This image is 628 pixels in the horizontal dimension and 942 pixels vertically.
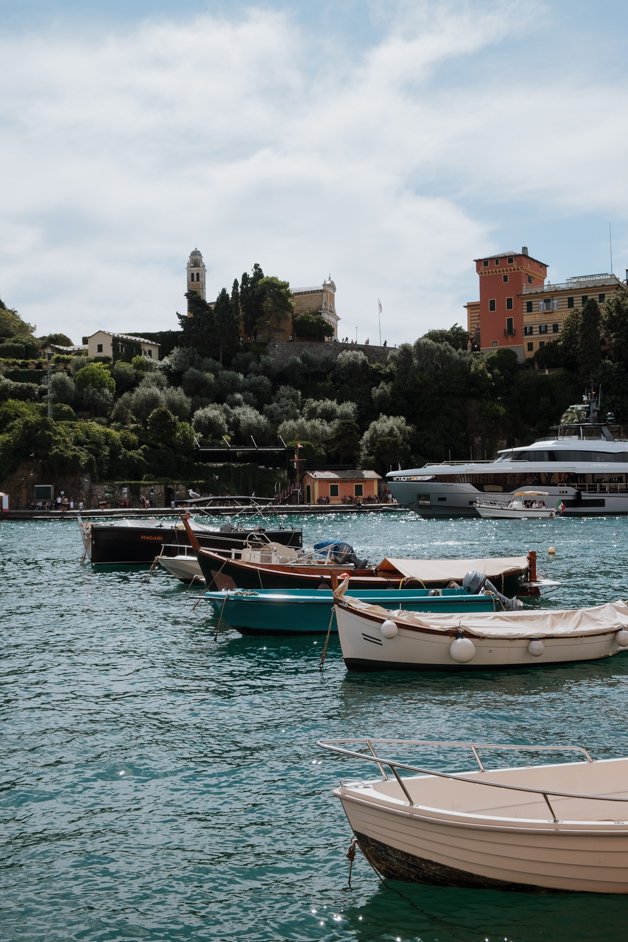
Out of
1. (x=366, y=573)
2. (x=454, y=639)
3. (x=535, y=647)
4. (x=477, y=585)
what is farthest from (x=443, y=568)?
(x=454, y=639)

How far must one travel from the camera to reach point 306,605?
2097 cm

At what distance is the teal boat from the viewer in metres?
20.6

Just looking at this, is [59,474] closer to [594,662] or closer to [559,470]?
[559,470]

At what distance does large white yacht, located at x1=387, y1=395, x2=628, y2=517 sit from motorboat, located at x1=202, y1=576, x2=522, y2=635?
47.3m

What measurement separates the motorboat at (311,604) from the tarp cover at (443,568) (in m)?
1.55

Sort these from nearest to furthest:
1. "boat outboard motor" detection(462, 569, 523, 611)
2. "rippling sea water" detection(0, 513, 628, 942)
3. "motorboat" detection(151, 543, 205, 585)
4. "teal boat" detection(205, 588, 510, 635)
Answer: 1. "rippling sea water" detection(0, 513, 628, 942)
2. "teal boat" detection(205, 588, 510, 635)
3. "boat outboard motor" detection(462, 569, 523, 611)
4. "motorboat" detection(151, 543, 205, 585)

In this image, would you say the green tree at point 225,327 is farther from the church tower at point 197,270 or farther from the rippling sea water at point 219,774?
the rippling sea water at point 219,774

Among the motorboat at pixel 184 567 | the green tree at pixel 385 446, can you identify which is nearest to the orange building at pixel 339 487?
the green tree at pixel 385 446

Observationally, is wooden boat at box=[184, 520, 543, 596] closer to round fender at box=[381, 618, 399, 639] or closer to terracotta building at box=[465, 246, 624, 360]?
round fender at box=[381, 618, 399, 639]

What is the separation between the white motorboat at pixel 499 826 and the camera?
772cm

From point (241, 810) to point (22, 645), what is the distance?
12.1m

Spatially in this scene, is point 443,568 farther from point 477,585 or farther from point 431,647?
point 431,647

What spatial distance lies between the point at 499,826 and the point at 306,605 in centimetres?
1341

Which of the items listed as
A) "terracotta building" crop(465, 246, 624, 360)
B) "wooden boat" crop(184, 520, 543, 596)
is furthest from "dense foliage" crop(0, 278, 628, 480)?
"wooden boat" crop(184, 520, 543, 596)
